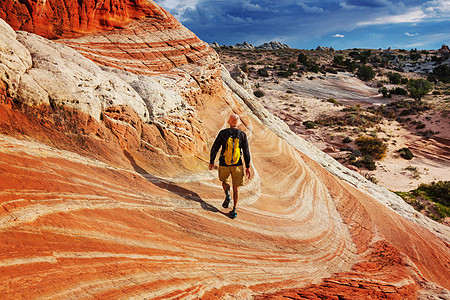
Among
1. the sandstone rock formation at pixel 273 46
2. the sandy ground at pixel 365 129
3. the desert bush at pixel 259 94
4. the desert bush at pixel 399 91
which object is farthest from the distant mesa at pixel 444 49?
the desert bush at pixel 259 94

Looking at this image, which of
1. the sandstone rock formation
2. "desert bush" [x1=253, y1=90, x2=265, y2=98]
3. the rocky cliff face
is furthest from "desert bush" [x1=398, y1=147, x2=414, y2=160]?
the sandstone rock formation

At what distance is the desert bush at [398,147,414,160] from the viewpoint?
20859 mm

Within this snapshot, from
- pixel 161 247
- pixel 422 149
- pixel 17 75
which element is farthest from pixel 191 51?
pixel 422 149

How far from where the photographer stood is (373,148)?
20844mm

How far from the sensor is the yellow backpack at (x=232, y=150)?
4770 mm

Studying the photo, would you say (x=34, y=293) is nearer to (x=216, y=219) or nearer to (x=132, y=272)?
(x=132, y=272)

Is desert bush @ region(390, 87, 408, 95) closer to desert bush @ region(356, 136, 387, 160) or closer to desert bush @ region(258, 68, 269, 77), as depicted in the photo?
desert bush @ region(258, 68, 269, 77)

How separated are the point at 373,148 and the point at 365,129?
5.88 metres

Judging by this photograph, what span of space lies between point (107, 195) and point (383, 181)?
18.1 meters

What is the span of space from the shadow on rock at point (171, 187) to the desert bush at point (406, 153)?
2208 cm

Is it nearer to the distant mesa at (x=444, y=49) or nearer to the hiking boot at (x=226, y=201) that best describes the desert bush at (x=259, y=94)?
the hiking boot at (x=226, y=201)

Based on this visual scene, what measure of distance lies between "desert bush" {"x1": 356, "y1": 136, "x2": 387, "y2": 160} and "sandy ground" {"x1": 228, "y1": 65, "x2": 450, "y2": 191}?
61cm

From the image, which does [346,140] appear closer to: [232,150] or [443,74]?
[232,150]

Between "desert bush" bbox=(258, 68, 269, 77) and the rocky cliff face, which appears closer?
the rocky cliff face
